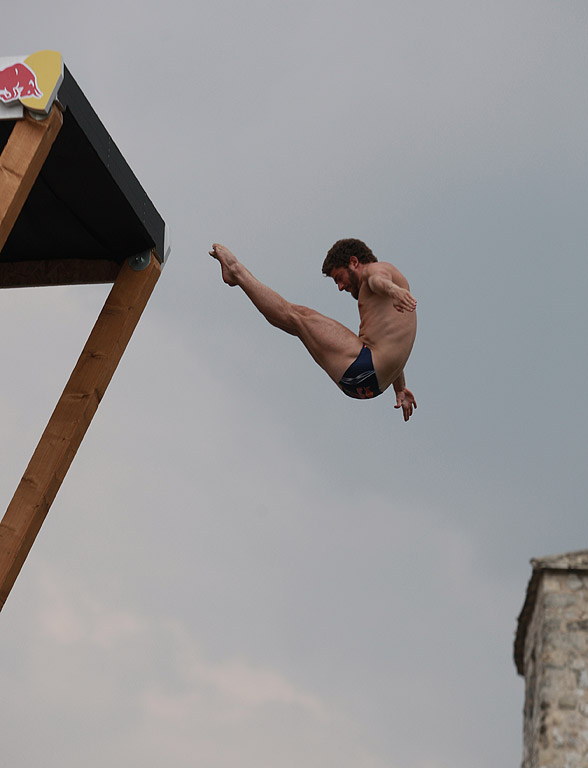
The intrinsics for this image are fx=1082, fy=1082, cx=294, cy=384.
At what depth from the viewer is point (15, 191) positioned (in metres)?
4.54

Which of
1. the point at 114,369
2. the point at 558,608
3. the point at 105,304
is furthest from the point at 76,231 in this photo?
the point at 558,608

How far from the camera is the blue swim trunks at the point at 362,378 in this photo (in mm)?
4867

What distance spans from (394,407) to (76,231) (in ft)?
6.47

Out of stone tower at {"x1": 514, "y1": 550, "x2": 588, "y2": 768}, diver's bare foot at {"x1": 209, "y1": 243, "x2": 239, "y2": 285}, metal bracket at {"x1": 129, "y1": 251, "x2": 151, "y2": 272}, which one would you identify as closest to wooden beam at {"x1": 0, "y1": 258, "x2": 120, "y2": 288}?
metal bracket at {"x1": 129, "y1": 251, "x2": 151, "y2": 272}

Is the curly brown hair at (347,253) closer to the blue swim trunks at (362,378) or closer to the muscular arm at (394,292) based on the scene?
the muscular arm at (394,292)

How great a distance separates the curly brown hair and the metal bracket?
1.19m

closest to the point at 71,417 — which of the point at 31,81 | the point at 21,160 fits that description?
the point at 21,160

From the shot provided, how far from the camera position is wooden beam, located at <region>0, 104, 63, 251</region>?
14.9 feet

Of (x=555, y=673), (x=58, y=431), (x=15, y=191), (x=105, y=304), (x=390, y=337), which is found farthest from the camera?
(x=555, y=673)

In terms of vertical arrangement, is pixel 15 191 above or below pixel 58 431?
above

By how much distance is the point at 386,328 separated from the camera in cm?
489

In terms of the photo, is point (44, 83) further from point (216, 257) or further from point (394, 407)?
point (394, 407)

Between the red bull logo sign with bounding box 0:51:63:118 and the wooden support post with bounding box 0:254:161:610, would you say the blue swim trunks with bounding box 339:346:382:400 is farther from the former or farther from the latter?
the red bull logo sign with bounding box 0:51:63:118

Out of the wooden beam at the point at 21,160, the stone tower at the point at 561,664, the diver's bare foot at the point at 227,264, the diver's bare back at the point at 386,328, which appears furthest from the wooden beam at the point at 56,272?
the stone tower at the point at 561,664
